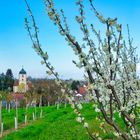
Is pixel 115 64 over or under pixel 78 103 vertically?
over

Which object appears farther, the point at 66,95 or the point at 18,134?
the point at 18,134

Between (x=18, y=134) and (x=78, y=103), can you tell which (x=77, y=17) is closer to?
(x=78, y=103)

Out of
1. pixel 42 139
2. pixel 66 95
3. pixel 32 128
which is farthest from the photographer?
pixel 32 128

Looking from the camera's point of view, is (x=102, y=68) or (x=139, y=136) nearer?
(x=102, y=68)

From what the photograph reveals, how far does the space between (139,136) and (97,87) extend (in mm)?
793

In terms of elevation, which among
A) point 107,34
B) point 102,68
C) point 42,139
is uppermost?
point 107,34

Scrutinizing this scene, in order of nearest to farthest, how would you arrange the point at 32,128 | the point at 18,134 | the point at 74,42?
1. the point at 74,42
2. the point at 18,134
3. the point at 32,128

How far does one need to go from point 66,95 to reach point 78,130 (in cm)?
1699

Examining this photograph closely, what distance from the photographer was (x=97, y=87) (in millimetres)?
4301

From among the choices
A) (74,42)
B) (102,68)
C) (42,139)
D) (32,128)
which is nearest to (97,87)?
(102,68)

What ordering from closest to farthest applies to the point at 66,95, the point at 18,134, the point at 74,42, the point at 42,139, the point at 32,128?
the point at 74,42 → the point at 66,95 → the point at 42,139 → the point at 18,134 → the point at 32,128

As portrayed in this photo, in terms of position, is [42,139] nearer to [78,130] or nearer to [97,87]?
[78,130]

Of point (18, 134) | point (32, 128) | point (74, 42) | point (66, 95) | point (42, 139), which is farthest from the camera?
point (32, 128)

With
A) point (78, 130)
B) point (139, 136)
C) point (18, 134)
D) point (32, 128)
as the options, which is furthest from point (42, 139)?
point (139, 136)
